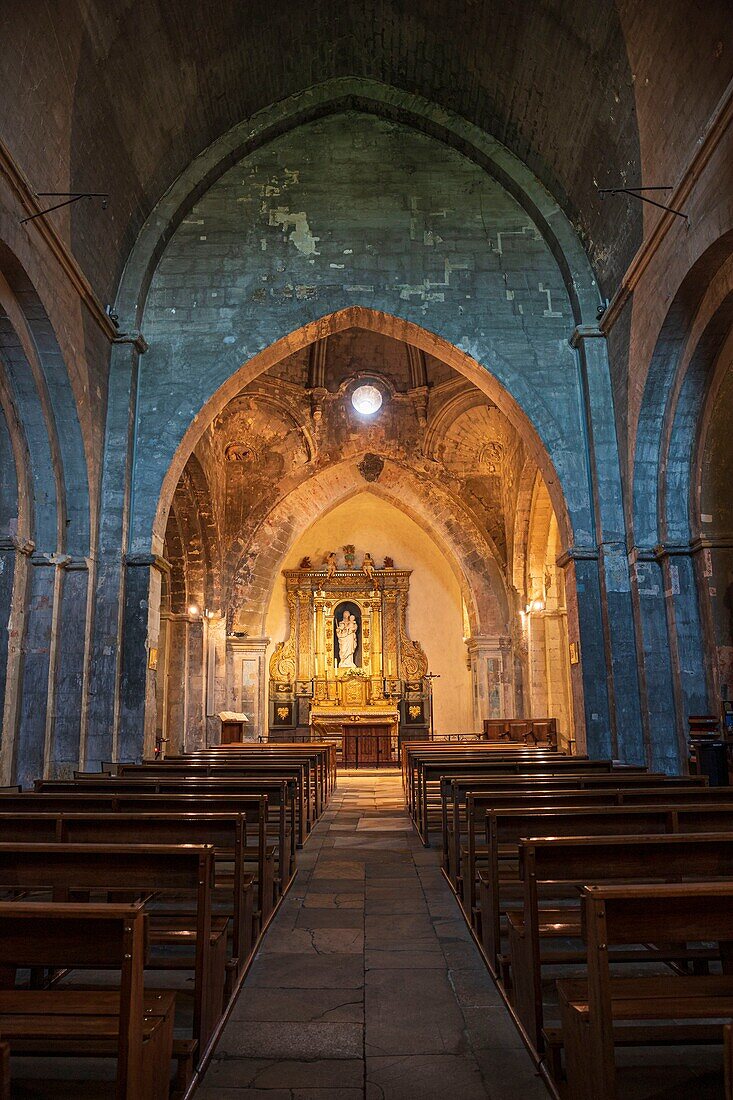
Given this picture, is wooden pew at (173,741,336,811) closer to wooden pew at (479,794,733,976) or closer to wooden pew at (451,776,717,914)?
wooden pew at (451,776,717,914)

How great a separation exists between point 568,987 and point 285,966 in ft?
6.32

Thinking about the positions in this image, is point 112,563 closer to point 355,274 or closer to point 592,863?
point 355,274

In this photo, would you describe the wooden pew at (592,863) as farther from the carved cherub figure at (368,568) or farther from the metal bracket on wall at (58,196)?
the carved cherub figure at (368,568)

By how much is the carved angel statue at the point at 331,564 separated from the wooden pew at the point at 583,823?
18.0m

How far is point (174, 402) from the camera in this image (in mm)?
12078

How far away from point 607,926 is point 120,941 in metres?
1.47

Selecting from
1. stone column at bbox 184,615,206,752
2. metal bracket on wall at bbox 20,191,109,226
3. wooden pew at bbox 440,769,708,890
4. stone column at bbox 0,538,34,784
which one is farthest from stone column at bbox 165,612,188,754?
wooden pew at bbox 440,769,708,890

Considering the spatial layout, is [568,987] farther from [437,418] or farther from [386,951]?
[437,418]

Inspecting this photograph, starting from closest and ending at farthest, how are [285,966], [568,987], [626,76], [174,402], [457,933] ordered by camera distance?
1. [568,987]
2. [285,966]
3. [457,933]
4. [626,76]
5. [174,402]

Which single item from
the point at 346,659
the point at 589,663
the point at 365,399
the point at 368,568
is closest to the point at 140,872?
the point at 589,663

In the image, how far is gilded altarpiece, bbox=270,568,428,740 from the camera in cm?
2058

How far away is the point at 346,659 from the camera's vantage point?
21688 millimetres

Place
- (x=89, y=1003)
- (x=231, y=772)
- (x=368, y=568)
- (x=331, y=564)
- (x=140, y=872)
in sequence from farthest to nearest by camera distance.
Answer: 1. (x=331, y=564)
2. (x=368, y=568)
3. (x=231, y=772)
4. (x=140, y=872)
5. (x=89, y=1003)

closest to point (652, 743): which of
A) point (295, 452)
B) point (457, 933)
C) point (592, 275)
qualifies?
point (457, 933)
